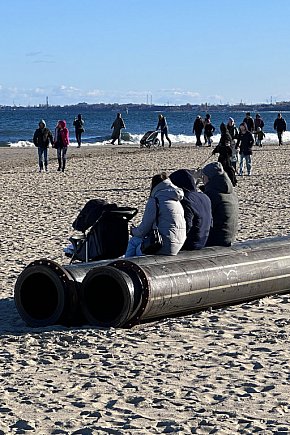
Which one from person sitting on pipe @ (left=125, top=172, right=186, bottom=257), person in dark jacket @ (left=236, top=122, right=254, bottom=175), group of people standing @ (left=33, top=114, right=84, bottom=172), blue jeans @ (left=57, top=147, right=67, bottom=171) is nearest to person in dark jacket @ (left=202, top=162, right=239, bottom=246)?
person sitting on pipe @ (left=125, top=172, right=186, bottom=257)

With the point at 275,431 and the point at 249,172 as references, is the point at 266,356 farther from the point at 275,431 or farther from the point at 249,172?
the point at 249,172

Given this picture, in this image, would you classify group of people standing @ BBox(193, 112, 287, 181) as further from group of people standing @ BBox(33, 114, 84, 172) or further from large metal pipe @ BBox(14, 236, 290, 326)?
large metal pipe @ BBox(14, 236, 290, 326)

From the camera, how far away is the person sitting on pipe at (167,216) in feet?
30.3

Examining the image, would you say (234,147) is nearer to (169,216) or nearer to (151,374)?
(169,216)

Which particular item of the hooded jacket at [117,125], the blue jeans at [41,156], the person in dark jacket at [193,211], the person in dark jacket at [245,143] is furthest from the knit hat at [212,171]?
the hooded jacket at [117,125]

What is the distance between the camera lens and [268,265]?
959 centimetres

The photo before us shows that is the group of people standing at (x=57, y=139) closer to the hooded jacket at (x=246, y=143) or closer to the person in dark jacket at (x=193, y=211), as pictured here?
the hooded jacket at (x=246, y=143)

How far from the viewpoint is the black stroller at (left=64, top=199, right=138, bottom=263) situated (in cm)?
1019

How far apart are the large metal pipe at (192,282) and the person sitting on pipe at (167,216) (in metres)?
0.21

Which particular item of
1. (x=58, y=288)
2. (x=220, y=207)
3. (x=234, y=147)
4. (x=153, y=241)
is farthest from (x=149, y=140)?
(x=58, y=288)

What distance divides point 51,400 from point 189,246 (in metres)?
3.46

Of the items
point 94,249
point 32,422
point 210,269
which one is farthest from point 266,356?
point 94,249

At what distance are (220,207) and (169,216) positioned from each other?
106 cm

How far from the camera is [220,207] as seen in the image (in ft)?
33.6
